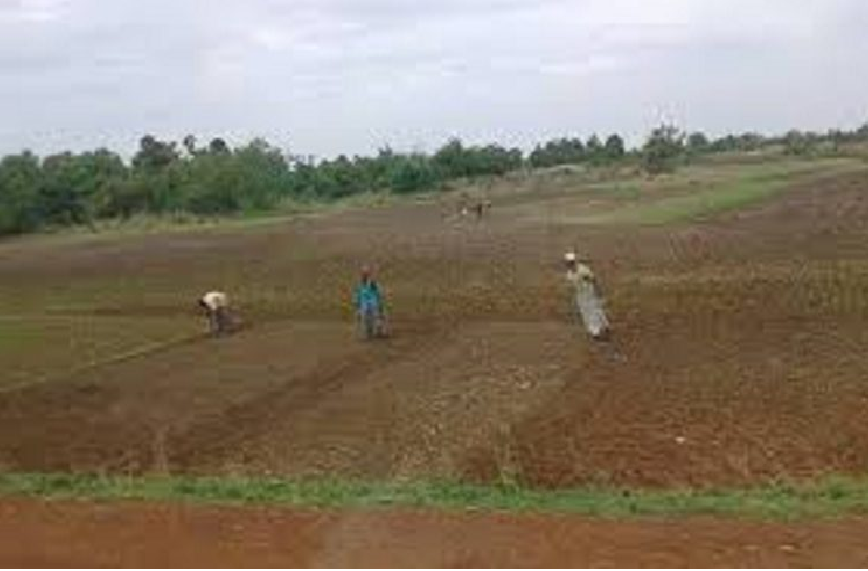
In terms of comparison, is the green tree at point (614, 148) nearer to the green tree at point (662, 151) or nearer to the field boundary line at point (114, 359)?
the green tree at point (662, 151)

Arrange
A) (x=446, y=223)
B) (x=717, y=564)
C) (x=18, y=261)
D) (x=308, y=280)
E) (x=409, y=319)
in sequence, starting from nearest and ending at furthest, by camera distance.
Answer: (x=717, y=564) → (x=409, y=319) → (x=308, y=280) → (x=18, y=261) → (x=446, y=223)

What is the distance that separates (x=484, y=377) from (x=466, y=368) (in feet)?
3.16

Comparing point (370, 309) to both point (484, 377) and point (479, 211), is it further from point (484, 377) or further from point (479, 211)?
point (479, 211)

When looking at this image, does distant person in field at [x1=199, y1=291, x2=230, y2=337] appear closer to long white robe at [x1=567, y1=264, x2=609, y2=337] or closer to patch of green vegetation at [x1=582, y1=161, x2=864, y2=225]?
long white robe at [x1=567, y1=264, x2=609, y2=337]

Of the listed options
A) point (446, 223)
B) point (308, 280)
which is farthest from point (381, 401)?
point (446, 223)

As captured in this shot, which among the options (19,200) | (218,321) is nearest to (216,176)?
(19,200)

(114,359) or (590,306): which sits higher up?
(590,306)

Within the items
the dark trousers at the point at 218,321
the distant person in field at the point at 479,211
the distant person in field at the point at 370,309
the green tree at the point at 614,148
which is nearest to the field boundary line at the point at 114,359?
the dark trousers at the point at 218,321

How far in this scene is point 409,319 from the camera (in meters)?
27.5

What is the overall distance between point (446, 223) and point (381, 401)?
39713 mm

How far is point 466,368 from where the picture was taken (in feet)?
67.8

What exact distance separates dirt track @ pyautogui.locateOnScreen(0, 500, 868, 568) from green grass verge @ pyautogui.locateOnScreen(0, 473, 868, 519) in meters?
0.47

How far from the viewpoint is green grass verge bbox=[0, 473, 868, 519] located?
31.3 ft

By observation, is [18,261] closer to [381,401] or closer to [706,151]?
[381,401]
